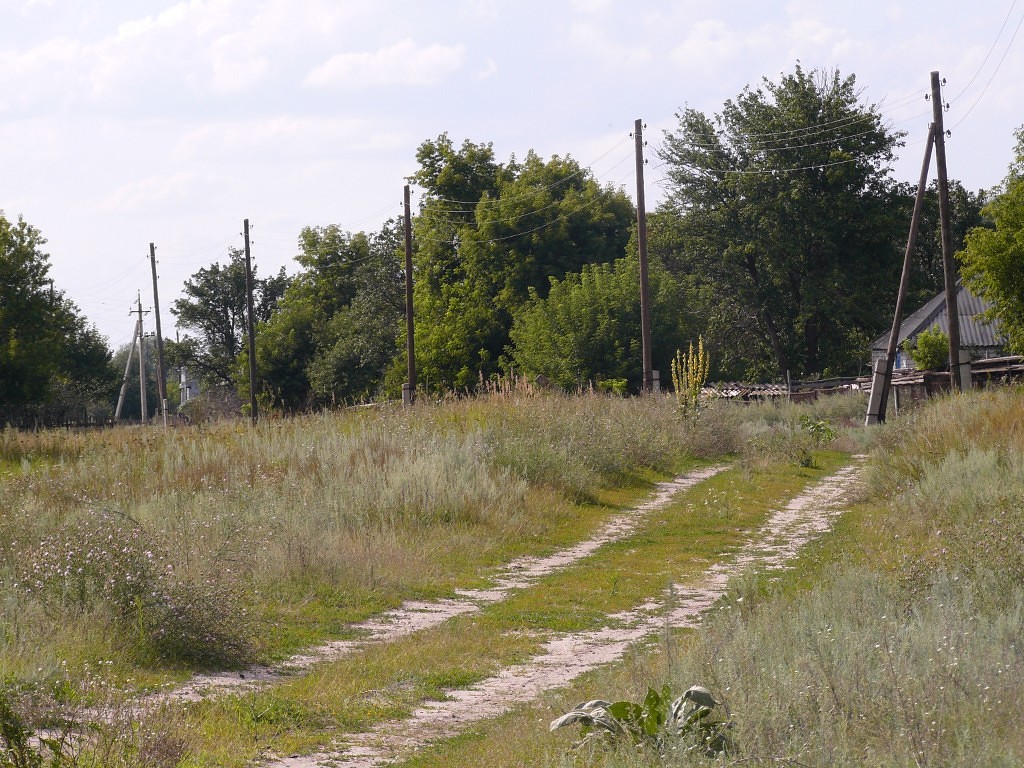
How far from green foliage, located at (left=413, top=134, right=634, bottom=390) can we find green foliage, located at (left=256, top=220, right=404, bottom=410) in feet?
18.4

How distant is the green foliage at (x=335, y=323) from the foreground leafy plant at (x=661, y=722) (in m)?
50.4

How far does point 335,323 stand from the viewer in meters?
62.5

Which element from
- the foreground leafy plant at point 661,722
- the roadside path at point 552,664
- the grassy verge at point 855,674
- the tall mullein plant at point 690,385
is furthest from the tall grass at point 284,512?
the foreground leafy plant at point 661,722

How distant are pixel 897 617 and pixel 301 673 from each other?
3.85 meters

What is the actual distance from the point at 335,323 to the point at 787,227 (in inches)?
1025

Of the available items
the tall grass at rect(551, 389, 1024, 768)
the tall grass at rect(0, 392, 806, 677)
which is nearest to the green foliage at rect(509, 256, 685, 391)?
the tall grass at rect(0, 392, 806, 677)

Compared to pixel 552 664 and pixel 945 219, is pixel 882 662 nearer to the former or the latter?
pixel 552 664

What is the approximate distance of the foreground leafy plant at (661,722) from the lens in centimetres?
459

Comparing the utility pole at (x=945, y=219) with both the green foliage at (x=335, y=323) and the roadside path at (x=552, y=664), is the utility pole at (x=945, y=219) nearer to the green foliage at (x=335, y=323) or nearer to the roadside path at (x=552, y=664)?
the roadside path at (x=552, y=664)

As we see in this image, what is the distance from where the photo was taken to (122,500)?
1272 centimetres

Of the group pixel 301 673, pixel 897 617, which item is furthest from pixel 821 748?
pixel 301 673

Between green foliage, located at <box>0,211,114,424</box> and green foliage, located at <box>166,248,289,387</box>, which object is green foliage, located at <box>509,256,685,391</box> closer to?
green foliage, located at <box>0,211,114,424</box>

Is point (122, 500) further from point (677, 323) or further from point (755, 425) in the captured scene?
point (677, 323)

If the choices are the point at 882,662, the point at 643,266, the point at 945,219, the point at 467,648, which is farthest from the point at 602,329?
the point at 882,662
